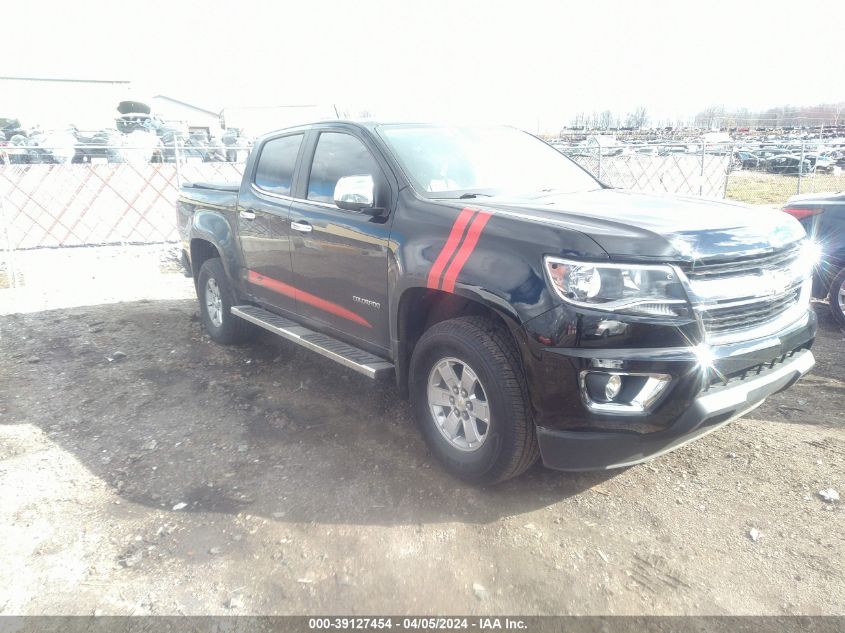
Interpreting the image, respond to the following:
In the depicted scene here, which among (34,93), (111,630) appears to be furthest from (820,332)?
(34,93)

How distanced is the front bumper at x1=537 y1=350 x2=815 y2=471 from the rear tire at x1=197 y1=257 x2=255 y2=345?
3.49m

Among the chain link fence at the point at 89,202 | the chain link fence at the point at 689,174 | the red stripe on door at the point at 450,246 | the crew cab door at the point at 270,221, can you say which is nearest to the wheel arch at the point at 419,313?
the red stripe on door at the point at 450,246

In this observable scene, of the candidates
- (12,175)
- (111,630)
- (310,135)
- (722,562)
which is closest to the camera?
(111,630)

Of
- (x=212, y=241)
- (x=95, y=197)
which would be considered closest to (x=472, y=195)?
(x=212, y=241)

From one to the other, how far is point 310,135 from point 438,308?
71.2 inches

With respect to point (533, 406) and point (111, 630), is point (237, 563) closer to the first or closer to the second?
point (111, 630)

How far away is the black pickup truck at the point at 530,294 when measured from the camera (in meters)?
2.74

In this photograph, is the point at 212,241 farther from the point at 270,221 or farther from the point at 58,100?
the point at 58,100

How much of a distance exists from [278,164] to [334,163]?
82 centimetres

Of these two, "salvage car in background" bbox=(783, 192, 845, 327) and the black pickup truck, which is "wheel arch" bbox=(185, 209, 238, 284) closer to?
the black pickup truck

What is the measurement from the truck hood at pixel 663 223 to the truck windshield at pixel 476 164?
0.31 metres

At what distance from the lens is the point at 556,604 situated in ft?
8.54

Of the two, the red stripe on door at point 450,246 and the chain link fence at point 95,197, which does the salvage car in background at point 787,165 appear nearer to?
the chain link fence at point 95,197

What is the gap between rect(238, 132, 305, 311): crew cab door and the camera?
4.63 m
